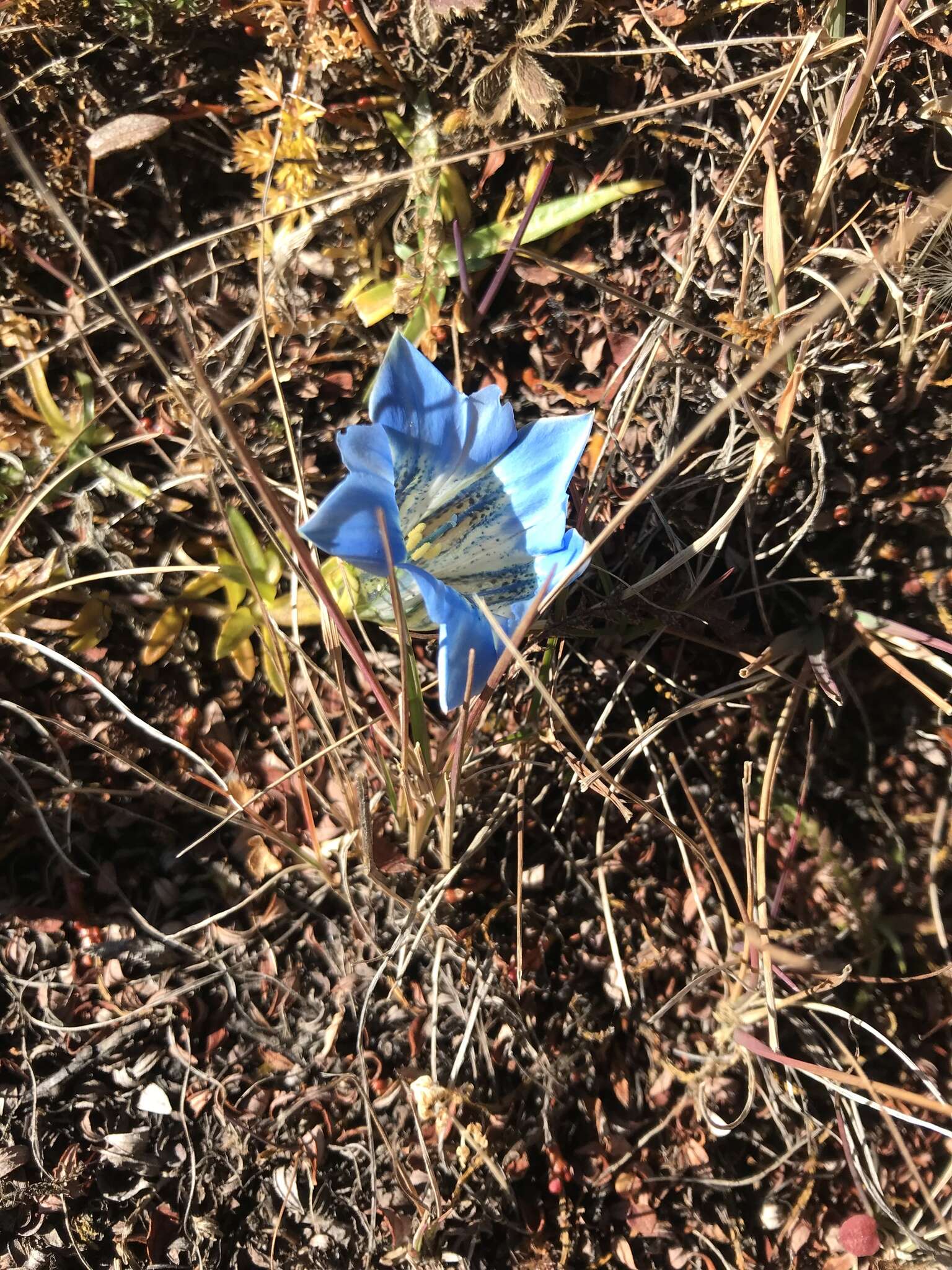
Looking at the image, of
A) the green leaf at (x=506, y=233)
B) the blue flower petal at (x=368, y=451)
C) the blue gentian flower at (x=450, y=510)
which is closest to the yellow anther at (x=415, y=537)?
the blue gentian flower at (x=450, y=510)

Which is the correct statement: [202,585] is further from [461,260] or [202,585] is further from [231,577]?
[461,260]

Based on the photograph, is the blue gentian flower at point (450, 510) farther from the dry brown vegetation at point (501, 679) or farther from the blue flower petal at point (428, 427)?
the dry brown vegetation at point (501, 679)

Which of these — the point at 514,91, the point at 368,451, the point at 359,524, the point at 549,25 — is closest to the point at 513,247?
the point at 514,91

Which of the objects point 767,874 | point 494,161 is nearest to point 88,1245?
point 767,874

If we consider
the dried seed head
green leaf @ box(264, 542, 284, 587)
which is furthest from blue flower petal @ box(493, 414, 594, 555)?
the dried seed head

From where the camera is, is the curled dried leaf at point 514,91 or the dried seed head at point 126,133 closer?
the curled dried leaf at point 514,91

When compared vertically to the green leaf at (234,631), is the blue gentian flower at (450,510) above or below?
above

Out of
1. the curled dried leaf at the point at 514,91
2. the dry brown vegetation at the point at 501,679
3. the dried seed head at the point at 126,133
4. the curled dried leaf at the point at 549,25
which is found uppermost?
the dried seed head at the point at 126,133
